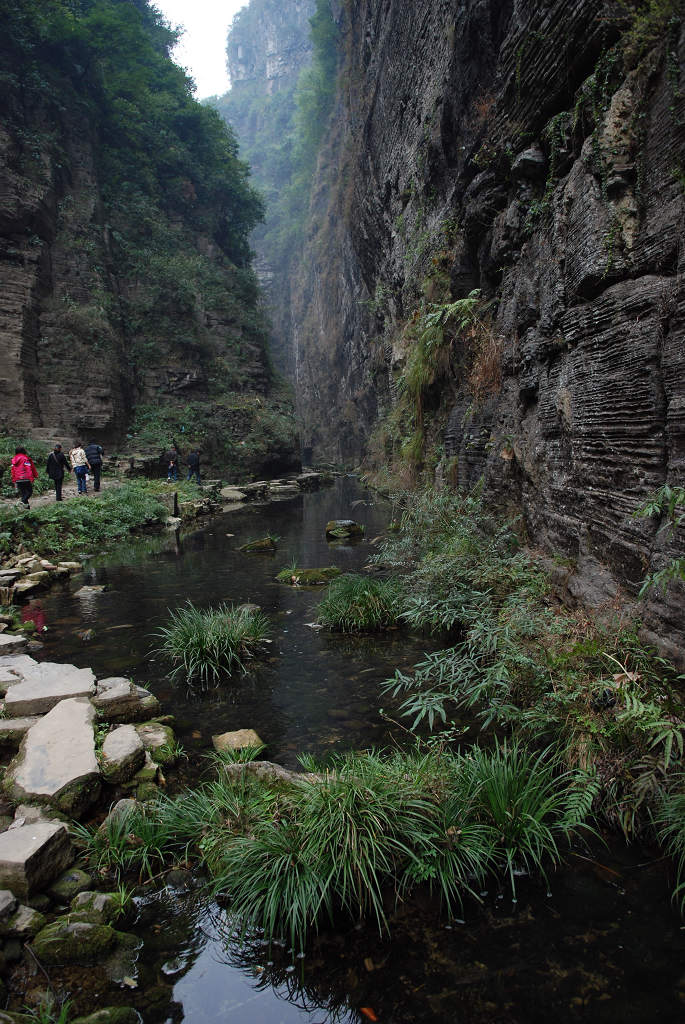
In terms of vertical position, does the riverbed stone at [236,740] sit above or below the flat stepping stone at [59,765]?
below

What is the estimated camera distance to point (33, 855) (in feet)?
8.46

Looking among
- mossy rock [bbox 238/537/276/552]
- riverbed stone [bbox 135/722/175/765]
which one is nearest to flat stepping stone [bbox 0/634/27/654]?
riverbed stone [bbox 135/722/175/765]

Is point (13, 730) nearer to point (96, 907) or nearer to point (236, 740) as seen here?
point (236, 740)

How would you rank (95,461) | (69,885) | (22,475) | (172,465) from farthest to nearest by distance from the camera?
1. (172,465)
2. (95,461)
3. (22,475)
4. (69,885)

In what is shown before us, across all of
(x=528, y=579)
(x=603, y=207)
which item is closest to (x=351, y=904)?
(x=528, y=579)

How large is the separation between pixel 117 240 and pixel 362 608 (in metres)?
26.2

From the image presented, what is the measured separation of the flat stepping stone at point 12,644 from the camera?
5844mm

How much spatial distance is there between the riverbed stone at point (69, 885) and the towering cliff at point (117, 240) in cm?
1945

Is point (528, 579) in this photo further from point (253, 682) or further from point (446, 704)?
point (253, 682)

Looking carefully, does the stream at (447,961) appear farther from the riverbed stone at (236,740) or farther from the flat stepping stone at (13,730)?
the flat stepping stone at (13,730)

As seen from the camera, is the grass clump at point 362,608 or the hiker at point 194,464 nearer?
the grass clump at point 362,608

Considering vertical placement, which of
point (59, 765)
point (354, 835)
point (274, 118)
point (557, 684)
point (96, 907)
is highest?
point (274, 118)

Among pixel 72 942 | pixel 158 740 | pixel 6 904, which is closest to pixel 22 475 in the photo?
pixel 158 740

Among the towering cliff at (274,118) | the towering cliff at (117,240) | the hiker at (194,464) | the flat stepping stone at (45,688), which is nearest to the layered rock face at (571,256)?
the flat stepping stone at (45,688)
